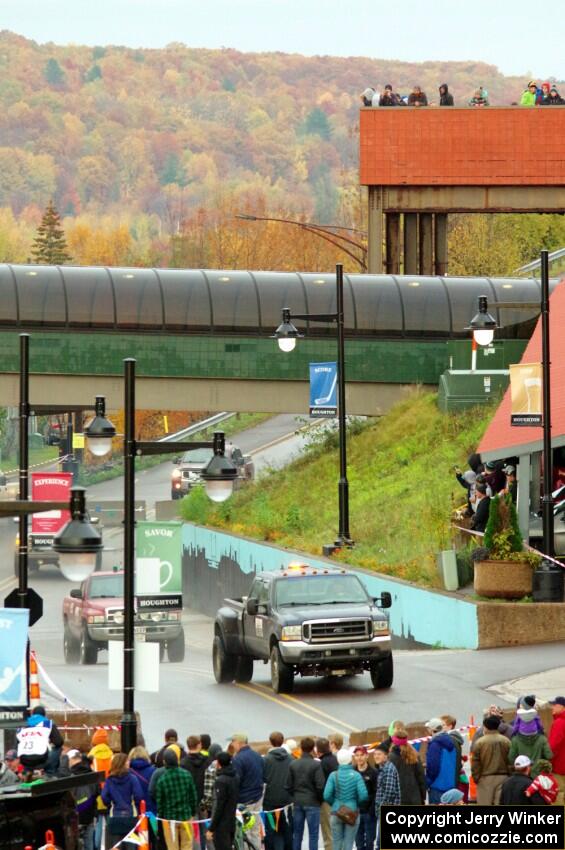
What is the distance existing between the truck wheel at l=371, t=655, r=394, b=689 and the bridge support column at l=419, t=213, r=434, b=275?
124 feet

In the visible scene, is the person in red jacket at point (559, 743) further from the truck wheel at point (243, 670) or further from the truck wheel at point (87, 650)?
the truck wheel at point (87, 650)

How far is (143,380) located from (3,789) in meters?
40.2

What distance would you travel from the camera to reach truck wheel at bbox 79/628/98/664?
113 feet

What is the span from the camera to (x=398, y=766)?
16.7 metres

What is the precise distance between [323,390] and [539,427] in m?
8.11

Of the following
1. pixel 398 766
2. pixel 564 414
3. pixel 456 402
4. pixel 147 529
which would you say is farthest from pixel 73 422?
pixel 398 766

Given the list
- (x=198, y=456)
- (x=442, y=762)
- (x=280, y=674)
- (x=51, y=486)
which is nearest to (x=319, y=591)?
(x=280, y=674)

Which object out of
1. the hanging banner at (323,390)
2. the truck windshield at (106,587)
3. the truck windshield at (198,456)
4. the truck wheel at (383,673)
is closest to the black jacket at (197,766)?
the truck wheel at (383,673)

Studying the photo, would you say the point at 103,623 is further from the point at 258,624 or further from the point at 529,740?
the point at 529,740

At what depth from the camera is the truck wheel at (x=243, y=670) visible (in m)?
28.6

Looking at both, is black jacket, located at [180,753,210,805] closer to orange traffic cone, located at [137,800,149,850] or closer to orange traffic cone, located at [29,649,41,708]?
orange traffic cone, located at [137,800,149,850]

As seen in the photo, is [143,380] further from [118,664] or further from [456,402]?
[118,664]

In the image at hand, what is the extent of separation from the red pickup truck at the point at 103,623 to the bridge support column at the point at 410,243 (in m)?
29.5

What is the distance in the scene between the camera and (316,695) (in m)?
26.3
